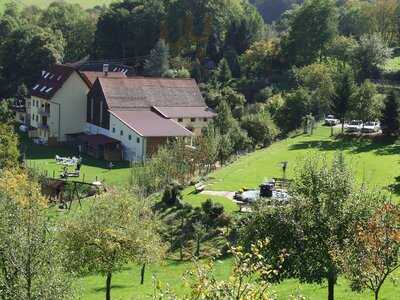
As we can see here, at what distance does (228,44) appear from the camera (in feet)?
342

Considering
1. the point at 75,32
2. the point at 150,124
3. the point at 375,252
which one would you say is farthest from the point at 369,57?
the point at 375,252

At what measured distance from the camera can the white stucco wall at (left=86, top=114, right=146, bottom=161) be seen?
6800cm

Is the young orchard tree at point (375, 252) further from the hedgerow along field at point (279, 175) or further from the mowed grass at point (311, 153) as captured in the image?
the mowed grass at point (311, 153)

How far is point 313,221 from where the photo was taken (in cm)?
2475

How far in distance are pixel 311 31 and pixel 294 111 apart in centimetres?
2467

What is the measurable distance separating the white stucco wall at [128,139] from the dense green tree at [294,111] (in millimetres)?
14440

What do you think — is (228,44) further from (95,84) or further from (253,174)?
(253,174)

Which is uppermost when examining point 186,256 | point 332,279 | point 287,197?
point 287,197

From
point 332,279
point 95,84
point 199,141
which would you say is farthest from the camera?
point 95,84

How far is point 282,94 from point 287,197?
56112 millimetres

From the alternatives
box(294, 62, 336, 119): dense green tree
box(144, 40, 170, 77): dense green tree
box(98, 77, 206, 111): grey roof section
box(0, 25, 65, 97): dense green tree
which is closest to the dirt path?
box(294, 62, 336, 119): dense green tree

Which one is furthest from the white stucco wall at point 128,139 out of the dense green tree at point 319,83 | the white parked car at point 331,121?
the white parked car at point 331,121

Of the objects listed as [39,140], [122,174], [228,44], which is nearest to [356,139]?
[122,174]

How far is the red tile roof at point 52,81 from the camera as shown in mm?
80312
